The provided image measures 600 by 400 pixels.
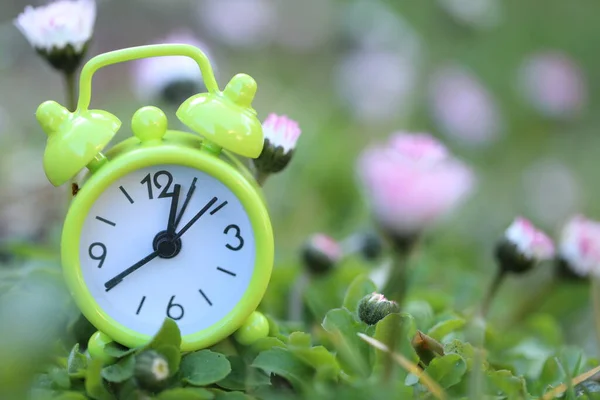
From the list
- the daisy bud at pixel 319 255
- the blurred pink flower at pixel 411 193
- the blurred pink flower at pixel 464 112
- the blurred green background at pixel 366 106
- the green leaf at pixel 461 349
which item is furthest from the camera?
the blurred pink flower at pixel 464 112

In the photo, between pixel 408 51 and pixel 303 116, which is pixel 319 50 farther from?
pixel 303 116

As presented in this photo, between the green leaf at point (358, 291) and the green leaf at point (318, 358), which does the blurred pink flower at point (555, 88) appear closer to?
the green leaf at point (358, 291)

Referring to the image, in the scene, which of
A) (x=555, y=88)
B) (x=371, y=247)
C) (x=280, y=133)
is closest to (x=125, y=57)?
(x=280, y=133)

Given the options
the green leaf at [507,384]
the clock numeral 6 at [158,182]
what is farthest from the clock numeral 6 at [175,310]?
the green leaf at [507,384]

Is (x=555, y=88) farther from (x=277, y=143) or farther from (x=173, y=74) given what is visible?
(x=277, y=143)

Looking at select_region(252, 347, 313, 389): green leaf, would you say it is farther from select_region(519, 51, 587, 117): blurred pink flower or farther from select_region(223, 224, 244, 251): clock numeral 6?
select_region(519, 51, 587, 117): blurred pink flower

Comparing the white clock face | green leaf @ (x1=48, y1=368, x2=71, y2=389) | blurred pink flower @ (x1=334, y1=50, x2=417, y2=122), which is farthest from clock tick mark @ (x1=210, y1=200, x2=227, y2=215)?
blurred pink flower @ (x1=334, y1=50, x2=417, y2=122)
